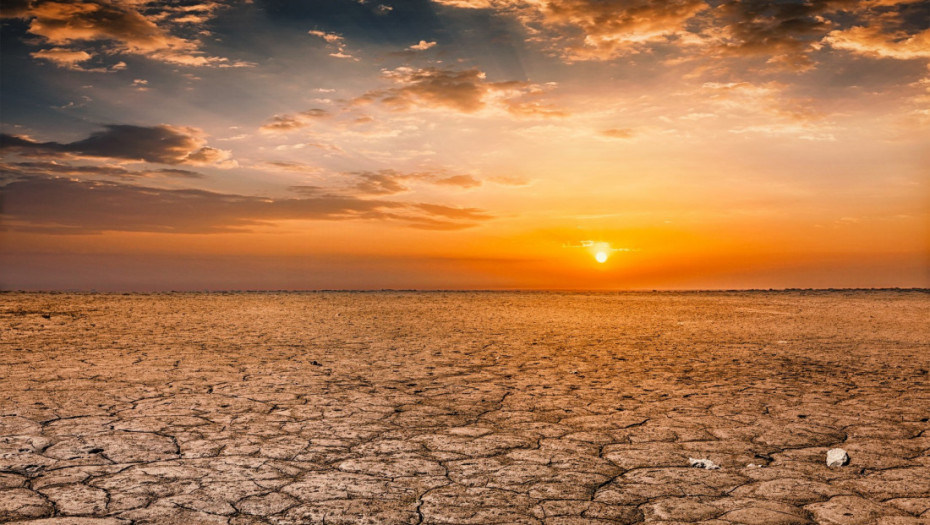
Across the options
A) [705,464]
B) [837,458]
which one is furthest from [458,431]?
[837,458]

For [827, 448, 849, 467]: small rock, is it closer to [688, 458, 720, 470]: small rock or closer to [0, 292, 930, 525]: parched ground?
[0, 292, 930, 525]: parched ground

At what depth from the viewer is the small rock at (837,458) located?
3457mm

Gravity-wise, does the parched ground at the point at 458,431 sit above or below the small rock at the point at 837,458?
below

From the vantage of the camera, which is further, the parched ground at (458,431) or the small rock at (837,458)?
the small rock at (837,458)

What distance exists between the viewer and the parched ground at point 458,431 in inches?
111

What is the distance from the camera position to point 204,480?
310 centimetres

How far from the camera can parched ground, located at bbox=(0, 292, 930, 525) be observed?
2.82m

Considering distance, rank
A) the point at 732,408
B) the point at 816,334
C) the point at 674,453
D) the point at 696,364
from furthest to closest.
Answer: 1. the point at 816,334
2. the point at 696,364
3. the point at 732,408
4. the point at 674,453

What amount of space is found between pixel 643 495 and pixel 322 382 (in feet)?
11.8

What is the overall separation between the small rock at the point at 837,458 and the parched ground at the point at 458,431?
5 cm

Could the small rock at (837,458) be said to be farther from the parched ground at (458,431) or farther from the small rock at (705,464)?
the small rock at (705,464)

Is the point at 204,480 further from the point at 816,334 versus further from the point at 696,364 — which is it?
the point at 816,334

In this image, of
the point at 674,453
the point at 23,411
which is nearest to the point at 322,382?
the point at 23,411

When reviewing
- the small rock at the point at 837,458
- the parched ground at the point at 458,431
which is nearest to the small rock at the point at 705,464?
the parched ground at the point at 458,431
